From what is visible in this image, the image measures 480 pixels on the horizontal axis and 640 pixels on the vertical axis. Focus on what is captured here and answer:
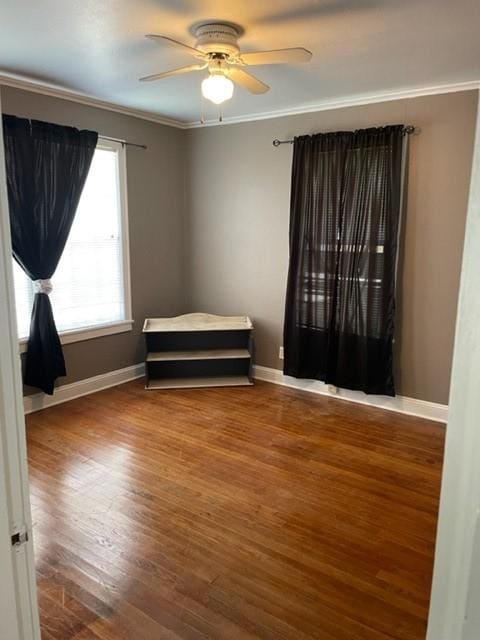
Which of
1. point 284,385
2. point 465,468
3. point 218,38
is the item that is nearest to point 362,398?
point 284,385

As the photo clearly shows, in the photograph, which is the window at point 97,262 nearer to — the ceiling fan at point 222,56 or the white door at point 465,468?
the ceiling fan at point 222,56

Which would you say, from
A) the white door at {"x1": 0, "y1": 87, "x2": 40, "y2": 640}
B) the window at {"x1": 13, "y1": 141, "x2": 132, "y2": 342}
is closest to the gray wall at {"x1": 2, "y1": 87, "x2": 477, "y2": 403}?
the window at {"x1": 13, "y1": 141, "x2": 132, "y2": 342}

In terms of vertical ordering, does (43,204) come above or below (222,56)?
below

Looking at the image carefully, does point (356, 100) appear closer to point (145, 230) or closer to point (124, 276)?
point (145, 230)

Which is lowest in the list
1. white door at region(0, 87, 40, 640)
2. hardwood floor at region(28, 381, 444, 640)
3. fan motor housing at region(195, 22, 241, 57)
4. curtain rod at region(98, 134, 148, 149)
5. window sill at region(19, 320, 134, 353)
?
hardwood floor at region(28, 381, 444, 640)

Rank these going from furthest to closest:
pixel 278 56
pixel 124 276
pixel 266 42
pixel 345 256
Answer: pixel 124 276, pixel 345 256, pixel 266 42, pixel 278 56

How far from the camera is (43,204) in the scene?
366cm

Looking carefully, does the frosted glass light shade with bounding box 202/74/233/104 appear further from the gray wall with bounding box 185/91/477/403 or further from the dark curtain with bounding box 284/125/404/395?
the gray wall with bounding box 185/91/477/403

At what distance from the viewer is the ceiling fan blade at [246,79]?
2.58 metres

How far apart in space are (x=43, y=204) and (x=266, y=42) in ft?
6.88

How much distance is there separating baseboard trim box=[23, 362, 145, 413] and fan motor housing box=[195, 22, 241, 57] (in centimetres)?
295

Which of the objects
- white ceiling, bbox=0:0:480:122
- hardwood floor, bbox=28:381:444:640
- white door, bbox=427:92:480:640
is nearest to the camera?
white door, bbox=427:92:480:640

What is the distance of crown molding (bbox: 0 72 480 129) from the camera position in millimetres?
3379

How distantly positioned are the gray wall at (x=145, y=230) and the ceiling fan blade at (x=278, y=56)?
6.76 ft
